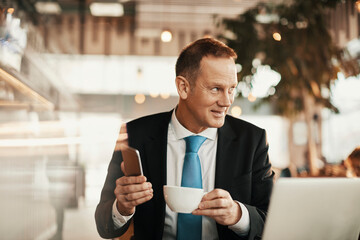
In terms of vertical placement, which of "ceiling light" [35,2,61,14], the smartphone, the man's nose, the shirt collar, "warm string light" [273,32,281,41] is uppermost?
"ceiling light" [35,2,61,14]

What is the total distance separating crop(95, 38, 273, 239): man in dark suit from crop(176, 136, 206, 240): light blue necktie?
0.13 feet

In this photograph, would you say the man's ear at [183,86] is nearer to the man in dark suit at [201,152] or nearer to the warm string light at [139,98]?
the man in dark suit at [201,152]

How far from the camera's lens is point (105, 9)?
6508 millimetres

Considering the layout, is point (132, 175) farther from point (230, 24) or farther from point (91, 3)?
point (91, 3)

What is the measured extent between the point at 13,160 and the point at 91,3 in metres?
3.82

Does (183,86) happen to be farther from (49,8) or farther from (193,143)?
(49,8)

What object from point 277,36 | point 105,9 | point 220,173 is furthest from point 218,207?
point 105,9

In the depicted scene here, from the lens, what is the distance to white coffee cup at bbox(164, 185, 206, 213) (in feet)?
3.25

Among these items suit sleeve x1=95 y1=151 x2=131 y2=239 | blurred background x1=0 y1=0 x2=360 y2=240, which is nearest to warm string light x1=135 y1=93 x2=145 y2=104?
blurred background x1=0 y1=0 x2=360 y2=240

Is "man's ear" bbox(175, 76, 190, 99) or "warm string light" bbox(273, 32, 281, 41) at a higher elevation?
"warm string light" bbox(273, 32, 281, 41)

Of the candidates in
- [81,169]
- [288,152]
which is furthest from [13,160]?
[288,152]

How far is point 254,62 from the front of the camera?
4.79 meters

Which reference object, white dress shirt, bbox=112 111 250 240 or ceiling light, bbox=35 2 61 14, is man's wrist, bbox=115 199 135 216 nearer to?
white dress shirt, bbox=112 111 250 240

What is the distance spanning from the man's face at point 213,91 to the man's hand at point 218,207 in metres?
0.43
